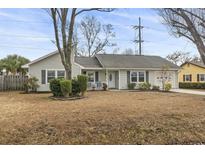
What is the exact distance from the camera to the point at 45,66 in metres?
23.0

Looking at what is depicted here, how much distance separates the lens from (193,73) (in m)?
33.7

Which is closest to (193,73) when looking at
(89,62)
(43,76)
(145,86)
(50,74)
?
(145,86)

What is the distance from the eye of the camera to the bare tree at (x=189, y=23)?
37.8ft

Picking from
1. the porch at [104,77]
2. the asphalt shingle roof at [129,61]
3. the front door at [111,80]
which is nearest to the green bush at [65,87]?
the porch at [104,77]

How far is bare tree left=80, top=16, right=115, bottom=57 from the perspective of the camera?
38844 millimetres

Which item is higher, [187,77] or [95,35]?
[95,35]

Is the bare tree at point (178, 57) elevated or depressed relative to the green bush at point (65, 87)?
elevated

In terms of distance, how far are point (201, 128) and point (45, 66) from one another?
56.5 ft

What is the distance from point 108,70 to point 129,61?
3.06m

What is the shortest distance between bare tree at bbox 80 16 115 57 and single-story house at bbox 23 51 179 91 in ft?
33.8

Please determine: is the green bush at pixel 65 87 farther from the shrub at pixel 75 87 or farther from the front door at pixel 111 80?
the front door at pixel 111 80

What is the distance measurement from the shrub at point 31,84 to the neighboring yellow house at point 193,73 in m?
18.8

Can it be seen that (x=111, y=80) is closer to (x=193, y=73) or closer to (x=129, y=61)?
(x=129, y=61)
